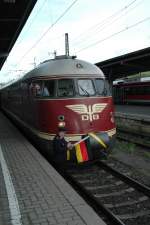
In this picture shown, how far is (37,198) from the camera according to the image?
21.9 feet

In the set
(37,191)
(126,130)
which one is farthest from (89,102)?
(126,130)

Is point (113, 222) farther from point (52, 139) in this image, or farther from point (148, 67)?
point (148, 67)

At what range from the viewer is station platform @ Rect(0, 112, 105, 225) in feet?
18.4

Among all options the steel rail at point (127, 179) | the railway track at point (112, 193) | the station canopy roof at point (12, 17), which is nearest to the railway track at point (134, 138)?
the steel rail at point (127, 179)

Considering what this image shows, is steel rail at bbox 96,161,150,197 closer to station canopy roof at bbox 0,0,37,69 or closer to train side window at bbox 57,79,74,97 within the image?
train side window at bbox 57,79,74,97

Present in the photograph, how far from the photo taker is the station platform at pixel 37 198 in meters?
5.61

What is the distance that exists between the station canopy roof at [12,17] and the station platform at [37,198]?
9104 millimetres

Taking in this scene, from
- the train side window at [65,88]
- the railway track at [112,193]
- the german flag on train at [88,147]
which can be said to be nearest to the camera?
the railway track at [112,193]

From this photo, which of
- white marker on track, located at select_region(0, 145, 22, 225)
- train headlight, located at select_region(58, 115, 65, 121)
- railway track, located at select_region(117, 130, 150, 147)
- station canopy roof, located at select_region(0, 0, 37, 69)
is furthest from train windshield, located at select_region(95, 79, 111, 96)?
station canopy roof, located at select_region(0, 0, 37, 69)

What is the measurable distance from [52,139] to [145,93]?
31876 millimetres

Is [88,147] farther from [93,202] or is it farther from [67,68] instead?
[67,68]

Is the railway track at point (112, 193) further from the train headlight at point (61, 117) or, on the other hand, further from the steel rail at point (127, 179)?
the train headlight at point (61, 117)

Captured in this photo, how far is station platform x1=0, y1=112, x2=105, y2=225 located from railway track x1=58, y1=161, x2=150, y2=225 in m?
0.73

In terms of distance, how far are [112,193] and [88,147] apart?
1576 mm
